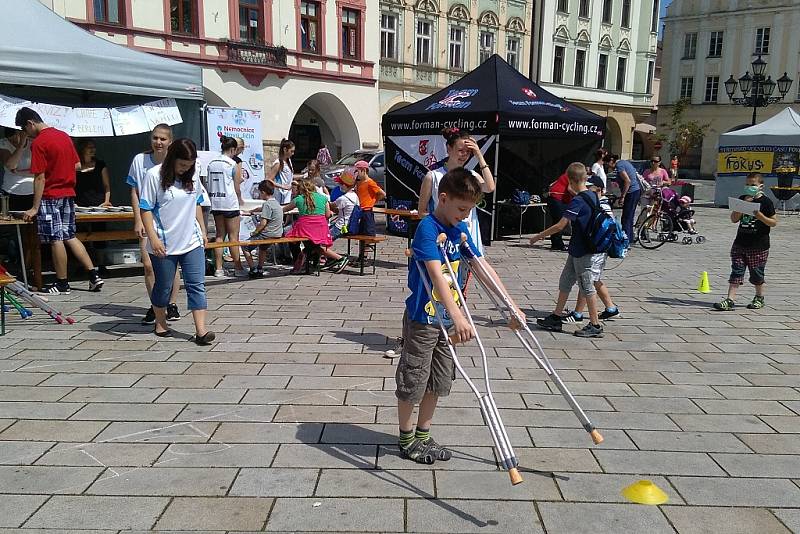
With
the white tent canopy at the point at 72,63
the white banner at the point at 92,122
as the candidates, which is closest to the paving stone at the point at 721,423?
the white tent canopy at the point at 72,63

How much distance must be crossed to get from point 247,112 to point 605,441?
9661 millimetres

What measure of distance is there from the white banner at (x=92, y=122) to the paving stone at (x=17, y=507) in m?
6.72

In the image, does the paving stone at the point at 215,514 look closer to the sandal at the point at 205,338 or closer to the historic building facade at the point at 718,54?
the sandal at the point at 205,338

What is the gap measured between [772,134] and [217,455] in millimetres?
22432

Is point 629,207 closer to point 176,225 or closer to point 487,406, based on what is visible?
point 176,225

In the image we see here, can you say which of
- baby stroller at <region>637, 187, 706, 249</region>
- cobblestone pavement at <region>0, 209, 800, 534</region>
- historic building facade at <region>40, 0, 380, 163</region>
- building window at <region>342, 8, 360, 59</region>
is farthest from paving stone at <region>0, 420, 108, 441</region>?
building window at <region>342, 8, 360, 59</region>

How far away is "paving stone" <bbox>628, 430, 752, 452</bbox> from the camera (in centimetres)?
387

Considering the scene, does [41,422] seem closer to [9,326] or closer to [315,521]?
[315,521]

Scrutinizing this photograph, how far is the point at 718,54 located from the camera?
4975 centimetres

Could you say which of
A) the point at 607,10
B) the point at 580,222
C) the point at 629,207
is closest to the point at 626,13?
the point at 607,10

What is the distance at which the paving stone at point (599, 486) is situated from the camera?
10.7 ft

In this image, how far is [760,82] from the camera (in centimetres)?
2050

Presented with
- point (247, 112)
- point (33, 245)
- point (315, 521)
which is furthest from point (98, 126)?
point (315, 521)

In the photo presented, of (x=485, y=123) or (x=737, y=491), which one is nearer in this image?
(x=737, y=491)
